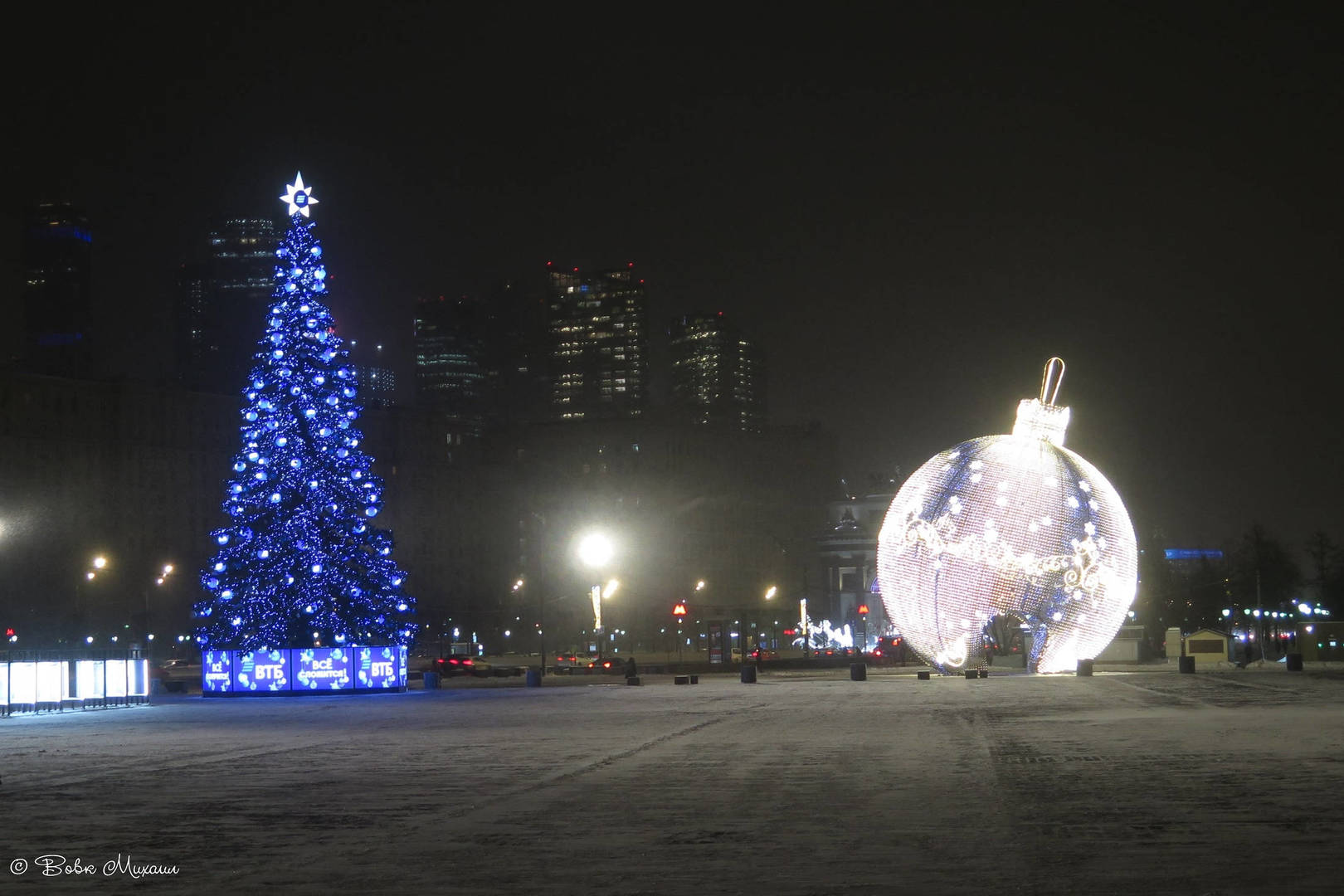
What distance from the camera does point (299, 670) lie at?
5247 centimetres

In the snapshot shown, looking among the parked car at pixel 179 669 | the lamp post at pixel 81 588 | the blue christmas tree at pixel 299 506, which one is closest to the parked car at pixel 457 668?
the parked car at pixel 179 669

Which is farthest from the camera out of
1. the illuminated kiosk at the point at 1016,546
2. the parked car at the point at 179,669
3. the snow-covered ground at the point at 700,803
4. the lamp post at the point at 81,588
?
the lamp post at the point at 81,588

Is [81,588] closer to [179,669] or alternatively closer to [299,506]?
[179,669]

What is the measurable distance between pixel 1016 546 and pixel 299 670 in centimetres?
2323

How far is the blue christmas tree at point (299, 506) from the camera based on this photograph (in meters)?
52.8

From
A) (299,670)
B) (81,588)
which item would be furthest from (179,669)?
(299,670)

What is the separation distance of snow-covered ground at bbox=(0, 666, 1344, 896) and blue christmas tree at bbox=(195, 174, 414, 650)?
694 inches

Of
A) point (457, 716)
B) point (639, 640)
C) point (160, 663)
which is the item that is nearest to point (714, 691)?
point (457, 716)

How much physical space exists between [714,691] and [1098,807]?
1271 inches

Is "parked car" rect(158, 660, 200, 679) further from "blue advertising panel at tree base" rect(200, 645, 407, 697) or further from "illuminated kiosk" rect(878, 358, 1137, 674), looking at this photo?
"illuminated kiosk" rect(878, 358, 1137, 674)

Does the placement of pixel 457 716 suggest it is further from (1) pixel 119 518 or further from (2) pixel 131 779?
(1) pixel 119 518

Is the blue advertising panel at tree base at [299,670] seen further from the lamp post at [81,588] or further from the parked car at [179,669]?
the lamp post at [81,588]

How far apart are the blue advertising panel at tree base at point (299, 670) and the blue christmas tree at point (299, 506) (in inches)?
22.6

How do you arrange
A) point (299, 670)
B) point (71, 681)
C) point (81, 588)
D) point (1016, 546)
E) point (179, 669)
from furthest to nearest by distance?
point (81, 588)
point (179, 669)
point (1016, 546)
point (299, 670)
point (71, 681)
